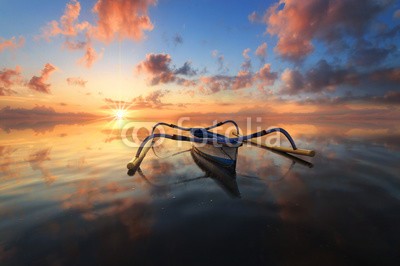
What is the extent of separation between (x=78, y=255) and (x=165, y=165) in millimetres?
7866

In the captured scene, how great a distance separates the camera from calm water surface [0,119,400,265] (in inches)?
176

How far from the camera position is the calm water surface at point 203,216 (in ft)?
14.7

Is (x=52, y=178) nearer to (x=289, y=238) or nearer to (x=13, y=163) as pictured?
(x=13, y=163)

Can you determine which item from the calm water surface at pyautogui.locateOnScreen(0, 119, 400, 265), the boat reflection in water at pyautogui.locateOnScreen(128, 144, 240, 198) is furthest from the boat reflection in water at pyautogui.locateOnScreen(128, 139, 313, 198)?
the calm water surface at pyautogui.locateOnScreen(0, 119, 400, 265)

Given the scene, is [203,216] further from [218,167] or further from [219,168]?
[218,167]

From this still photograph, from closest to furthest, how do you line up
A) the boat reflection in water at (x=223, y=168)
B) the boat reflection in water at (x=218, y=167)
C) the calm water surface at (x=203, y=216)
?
the calm water surface at (x=203, y=216), the boat reflection in water at (x=223, y=168), the boat reflection in water at (x=218, y=167)

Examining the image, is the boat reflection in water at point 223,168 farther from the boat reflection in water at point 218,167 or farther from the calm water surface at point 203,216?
the calm water surface at point 203,216

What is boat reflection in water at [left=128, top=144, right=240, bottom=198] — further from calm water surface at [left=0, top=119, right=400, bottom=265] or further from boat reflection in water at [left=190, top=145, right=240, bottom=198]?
calm water surface at [left=0, top=119, right=400, bottom=265]

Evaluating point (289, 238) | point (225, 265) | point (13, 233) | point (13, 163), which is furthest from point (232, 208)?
point (13, 163)

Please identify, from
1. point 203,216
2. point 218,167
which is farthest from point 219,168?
point 203,216

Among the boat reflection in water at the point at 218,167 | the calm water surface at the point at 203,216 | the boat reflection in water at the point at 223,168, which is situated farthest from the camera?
the boat reflection in water at the point at 218,167

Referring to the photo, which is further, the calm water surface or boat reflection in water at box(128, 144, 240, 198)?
boat reflection in water at box(128, 144, 240, 198)

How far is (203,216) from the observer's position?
6043 mm

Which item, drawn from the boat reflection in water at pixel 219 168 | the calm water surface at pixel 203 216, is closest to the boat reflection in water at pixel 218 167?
the boat reflection in water at pixel 219 168
